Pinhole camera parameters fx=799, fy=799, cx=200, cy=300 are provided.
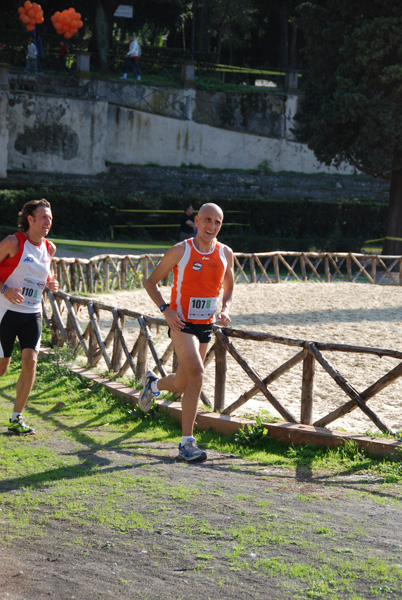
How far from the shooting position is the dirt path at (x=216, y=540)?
11.4ft

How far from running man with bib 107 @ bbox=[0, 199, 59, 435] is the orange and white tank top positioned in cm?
110

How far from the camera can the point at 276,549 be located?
3863 millimetres

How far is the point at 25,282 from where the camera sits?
19.0 ft

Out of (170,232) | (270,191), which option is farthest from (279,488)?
(270,191)

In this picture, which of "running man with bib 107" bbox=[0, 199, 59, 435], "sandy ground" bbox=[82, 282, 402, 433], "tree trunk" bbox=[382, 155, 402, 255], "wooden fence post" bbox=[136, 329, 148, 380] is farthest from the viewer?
"tree trunk" bbox=[382, 155, 402, 255]

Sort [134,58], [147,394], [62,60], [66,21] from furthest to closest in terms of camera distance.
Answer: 1. [134,58]
2. [62,60]
3. [66,21]
4. [147,394]

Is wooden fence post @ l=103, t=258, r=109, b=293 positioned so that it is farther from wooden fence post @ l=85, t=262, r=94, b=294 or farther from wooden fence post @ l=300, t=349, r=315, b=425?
wooden fence post @ l=300, t=349, r=315, b=425

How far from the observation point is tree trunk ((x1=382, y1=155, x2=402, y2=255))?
24.4 m

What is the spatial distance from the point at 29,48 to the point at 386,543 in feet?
94.0

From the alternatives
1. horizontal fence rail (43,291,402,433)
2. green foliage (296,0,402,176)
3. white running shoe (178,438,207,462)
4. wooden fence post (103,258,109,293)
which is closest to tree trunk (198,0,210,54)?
green foliage (296,0,402,176)

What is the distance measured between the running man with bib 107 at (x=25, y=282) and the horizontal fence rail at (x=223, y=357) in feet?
4.44

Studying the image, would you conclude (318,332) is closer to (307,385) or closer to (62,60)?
(307,385)

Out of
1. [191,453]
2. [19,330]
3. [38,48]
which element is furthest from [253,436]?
[38,48]

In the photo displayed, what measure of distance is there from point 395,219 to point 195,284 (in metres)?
20.6
